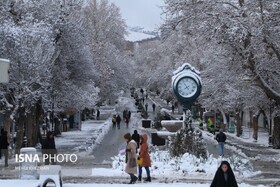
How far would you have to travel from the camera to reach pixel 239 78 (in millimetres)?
30594

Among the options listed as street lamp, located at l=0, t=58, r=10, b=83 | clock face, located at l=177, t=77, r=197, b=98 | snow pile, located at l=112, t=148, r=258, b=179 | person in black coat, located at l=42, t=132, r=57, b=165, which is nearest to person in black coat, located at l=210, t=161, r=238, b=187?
street lamp, located at l=0, t=58, r=10, b=83

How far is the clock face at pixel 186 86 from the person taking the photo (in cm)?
2255

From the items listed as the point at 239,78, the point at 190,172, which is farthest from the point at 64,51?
the point at 190,172

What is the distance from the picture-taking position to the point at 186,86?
74.2ft

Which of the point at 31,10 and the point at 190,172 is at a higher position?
the point at 31,10

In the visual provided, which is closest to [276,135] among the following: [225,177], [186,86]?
[186,86]

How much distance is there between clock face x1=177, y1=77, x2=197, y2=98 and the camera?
22.5 m

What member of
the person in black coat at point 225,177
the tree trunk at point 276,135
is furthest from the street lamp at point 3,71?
the tree trunk at point 276,135

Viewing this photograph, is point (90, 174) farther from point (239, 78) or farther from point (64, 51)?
point (64, 51)

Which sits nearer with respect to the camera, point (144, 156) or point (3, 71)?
point (3, 71)

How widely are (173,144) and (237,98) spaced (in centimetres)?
1806

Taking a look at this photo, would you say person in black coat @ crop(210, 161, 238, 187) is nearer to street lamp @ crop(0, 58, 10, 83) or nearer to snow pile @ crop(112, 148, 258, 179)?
street lamp @ crop(0, 58, 10, 83)

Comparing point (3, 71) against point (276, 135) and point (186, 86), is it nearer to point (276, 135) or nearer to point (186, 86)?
point (186, 86)

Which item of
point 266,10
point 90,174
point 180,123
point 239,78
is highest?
point 266,10
